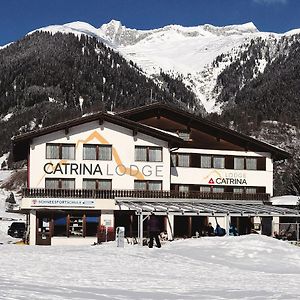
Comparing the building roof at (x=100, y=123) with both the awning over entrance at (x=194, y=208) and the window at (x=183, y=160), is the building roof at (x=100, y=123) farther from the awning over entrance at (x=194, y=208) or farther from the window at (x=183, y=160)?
the awning over entrance at (x=194, y=208)

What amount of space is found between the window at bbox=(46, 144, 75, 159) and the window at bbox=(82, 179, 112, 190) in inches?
77.2

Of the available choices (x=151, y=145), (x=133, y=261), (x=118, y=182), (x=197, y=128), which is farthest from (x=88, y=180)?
(x=133, y=261)

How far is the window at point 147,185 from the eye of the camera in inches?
1753

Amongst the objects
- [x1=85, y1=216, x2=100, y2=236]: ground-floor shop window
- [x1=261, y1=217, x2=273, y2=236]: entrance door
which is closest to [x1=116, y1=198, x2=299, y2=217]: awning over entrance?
[x1=261, y1=217, x2=273, y2=236]: entrance door

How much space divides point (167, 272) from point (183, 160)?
3010cm

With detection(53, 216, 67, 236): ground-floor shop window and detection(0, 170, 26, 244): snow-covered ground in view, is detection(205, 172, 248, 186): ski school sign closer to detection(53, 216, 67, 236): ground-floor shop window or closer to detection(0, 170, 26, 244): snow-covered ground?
detection(53, 216, 67, 236): ground-floor shop window

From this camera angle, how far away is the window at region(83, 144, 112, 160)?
144 ft

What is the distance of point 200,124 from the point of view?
49.2 m

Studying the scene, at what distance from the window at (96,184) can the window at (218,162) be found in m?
8.90

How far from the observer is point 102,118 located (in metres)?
44.1

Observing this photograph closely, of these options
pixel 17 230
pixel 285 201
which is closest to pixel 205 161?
pixel 285 201

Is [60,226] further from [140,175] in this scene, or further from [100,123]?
[100,123]

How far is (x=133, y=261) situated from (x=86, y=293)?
8467 mm

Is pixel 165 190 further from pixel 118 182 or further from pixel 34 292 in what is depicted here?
pixel 34 292
